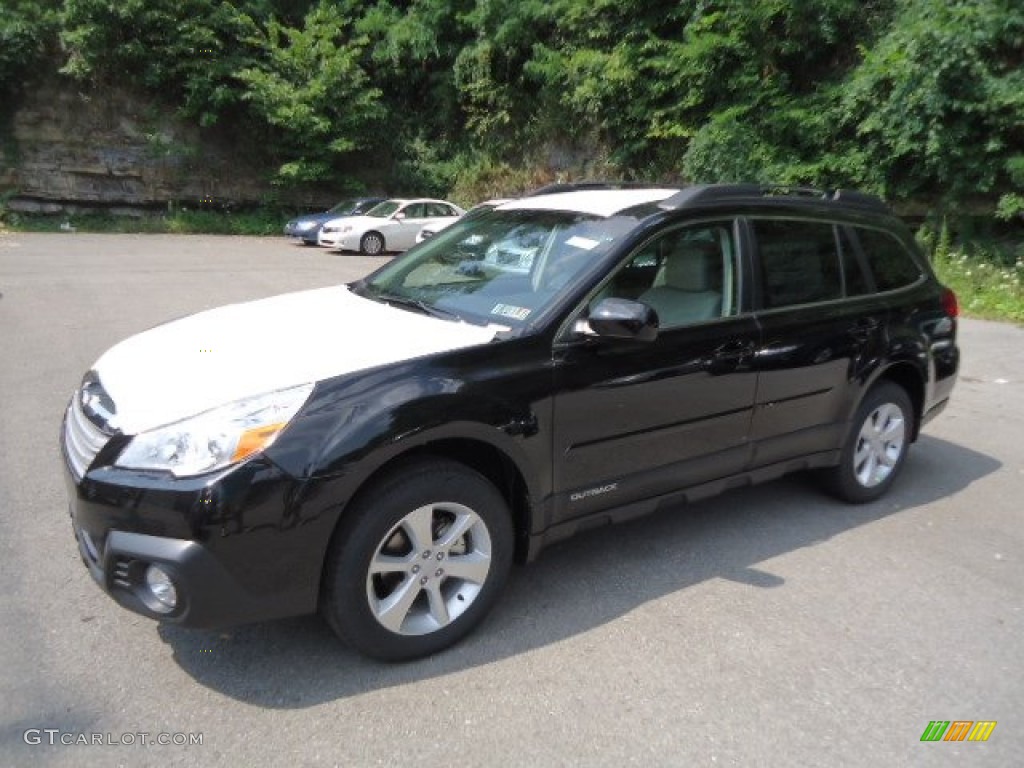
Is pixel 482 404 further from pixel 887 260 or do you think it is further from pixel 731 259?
pixel 887 260

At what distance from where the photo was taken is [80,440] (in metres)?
2.98

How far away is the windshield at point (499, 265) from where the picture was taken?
351cm

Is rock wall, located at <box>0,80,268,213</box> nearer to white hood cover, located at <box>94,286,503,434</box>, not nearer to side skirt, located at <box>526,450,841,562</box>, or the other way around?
white hood cover, located at <box>94,286,503,434</box>

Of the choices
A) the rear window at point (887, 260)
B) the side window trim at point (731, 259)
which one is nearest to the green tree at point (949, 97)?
the rear window at point (887, 260)

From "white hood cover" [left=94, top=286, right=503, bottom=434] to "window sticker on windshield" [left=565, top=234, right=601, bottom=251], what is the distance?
63 centimetres

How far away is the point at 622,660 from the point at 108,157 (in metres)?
25.7

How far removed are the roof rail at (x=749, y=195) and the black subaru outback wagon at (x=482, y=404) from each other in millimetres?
18

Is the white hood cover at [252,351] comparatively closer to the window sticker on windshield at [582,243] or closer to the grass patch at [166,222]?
the window sticker on windshield at [582,243]

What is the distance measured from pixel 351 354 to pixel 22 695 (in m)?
1.60

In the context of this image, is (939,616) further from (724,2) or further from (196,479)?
(724,2)

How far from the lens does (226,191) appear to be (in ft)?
85.0

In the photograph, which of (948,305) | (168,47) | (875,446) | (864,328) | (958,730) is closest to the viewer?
(958,730)

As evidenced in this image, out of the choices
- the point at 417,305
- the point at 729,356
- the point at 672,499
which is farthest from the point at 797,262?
the point at 417,305

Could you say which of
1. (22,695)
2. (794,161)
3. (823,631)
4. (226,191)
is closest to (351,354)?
(22,695)
